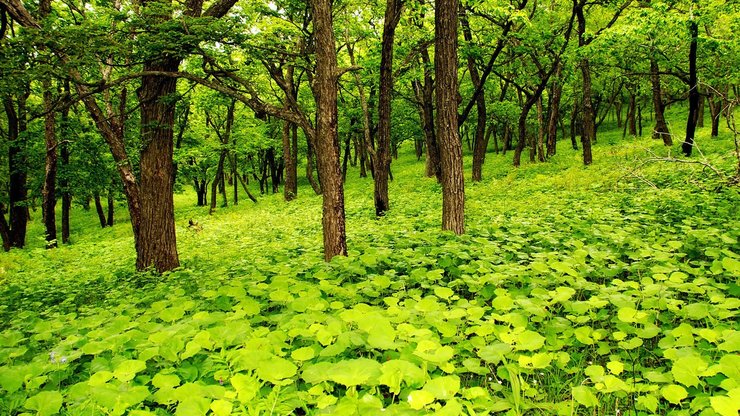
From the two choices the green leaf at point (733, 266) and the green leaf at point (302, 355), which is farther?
the green leaf at point (733, 266)

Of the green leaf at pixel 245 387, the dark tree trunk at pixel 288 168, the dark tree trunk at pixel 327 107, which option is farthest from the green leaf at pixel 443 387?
the dark tree trunk at pixel 288 168

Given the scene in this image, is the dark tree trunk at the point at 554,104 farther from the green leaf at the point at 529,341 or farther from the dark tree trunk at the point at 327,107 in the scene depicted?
the green leaf at the point at 529,341

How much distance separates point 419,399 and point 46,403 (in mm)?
2035

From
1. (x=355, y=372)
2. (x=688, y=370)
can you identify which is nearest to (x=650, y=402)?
(x=688, y=370)

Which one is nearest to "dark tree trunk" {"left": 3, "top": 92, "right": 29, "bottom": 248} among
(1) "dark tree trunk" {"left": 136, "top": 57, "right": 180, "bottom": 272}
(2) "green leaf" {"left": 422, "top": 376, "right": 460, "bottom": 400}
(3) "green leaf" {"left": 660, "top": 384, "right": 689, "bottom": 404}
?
(1) "dark tree trunk" {"left": 136, "top": 57, "right": 180, "bottom": 272}

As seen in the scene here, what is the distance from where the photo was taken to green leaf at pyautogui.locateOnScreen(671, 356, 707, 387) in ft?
7.22

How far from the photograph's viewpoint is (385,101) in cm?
1162

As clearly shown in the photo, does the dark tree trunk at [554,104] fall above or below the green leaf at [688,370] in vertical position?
above

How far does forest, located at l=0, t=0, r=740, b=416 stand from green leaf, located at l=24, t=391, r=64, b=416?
0.01m

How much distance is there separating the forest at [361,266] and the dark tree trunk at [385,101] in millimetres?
80

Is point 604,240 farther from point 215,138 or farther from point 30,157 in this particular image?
point 215,138

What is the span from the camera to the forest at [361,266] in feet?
7.72

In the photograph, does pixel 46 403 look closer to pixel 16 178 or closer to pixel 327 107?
pixel 327 107

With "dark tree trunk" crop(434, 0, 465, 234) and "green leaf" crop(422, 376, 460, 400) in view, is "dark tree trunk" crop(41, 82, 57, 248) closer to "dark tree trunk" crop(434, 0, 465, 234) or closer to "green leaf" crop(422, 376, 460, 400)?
"dark tree trunk" crop(434, 0, 465, 234)
